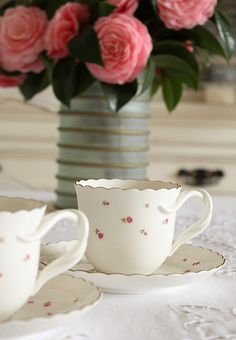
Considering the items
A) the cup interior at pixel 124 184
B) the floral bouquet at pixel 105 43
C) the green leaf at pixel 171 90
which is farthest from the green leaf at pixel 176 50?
the cup interior at pixel 124 184

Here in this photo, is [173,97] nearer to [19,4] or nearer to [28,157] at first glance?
[19,4]

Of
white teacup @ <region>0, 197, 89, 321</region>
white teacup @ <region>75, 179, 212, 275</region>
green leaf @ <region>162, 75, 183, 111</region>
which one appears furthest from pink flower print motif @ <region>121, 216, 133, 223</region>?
green leaf @ <region>162, 75, 183, 111</region>

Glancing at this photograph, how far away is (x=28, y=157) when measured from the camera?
7.41 feet

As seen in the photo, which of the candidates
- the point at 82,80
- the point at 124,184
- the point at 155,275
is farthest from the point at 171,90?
the point at 155,275

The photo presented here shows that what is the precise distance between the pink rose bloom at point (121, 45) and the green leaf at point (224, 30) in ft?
0.57

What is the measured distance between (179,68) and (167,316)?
633 millimetres

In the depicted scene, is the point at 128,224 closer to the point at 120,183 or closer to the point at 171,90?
the point at 120,183

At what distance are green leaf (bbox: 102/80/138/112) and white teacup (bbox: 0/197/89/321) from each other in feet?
1.73

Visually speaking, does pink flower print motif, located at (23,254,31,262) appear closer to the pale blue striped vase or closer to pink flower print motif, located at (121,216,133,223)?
pink flower print motif, located at (121,216,133,223)

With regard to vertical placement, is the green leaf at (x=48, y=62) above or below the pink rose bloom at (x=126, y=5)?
below

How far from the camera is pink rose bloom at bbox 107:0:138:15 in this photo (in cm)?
101

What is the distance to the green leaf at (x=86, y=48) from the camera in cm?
98

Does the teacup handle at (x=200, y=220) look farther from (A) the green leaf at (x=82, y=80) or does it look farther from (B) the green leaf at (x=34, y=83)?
(B) the green leaf at (x=34, y=83)

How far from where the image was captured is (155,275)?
0.60 metres
